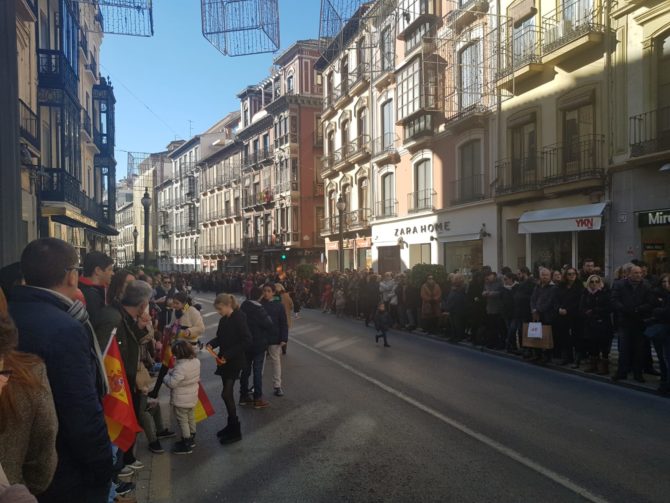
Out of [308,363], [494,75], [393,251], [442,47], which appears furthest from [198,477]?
[393,251]

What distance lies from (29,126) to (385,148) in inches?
761

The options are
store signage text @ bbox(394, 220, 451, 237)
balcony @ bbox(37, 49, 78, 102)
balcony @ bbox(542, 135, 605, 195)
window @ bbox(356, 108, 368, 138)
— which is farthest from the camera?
window @ bbox(356, 108, 368, 138)

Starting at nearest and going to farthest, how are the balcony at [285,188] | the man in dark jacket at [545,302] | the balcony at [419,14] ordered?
the man in dark jacket at [545,302]
the balcony at [419,14]
the balcony at [285,188]

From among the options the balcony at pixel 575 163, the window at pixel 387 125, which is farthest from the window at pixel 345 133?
the balcony at pixel 575 163

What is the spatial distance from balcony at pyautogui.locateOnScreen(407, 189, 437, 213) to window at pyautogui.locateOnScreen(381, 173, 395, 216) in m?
2.07

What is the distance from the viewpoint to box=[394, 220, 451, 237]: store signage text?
2506 centimetres

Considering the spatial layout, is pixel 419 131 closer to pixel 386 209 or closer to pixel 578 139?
pixel 386 209

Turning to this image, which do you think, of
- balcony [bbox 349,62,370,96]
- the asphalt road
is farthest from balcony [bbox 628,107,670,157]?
balcony [bbox 349,62,370,96]

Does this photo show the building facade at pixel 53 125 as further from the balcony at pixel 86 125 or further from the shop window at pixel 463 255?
the shop window at pixel 463 255

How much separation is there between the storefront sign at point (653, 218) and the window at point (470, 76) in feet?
28.5

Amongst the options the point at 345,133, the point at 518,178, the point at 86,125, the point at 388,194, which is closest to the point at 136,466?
the point at 518,178

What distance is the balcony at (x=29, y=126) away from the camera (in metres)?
14.6

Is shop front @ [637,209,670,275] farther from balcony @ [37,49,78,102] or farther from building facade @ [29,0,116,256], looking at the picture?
balcony @ [37,49,78,102]

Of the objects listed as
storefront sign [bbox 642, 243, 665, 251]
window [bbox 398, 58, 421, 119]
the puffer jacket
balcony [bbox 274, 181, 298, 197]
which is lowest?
the puffer jacket
